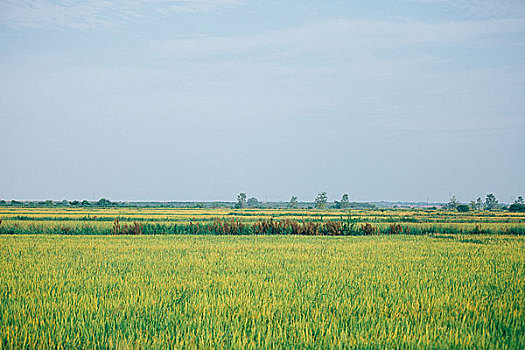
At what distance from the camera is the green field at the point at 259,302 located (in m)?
5.11

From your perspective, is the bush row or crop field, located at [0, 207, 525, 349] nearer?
crop field, located at [0, 207, 525, 349]

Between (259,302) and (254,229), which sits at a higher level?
(259,302)

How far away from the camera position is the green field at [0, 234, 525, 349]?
5105 millimetres

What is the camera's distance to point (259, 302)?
263 inches

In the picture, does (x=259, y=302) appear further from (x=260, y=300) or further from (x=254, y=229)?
(x=254, y=229)

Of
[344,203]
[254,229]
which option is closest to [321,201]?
[344,203]

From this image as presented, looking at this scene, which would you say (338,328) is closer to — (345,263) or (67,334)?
(67,334)

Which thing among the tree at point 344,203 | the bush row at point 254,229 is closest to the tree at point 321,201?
the tree at point 344,203

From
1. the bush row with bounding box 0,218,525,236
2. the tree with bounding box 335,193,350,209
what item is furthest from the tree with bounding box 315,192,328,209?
the bush row with bounding box 0,218,525,236

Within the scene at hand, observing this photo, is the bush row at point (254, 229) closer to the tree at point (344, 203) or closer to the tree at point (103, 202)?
the tree at point (103, 202)

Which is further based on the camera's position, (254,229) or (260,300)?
(254,229)

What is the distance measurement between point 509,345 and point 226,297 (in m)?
3.92

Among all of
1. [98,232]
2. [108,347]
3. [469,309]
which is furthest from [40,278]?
[98,232]

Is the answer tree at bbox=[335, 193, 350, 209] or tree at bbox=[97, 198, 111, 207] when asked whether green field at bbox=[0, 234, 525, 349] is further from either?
tree at bbox=[335, 193, 350, 209]
